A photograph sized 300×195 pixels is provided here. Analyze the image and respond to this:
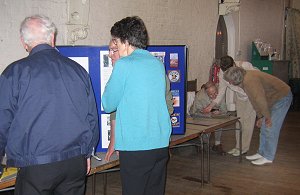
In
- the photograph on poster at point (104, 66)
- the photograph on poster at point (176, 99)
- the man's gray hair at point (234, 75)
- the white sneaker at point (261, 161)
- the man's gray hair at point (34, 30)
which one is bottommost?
the white sneaker at point (261, 161)

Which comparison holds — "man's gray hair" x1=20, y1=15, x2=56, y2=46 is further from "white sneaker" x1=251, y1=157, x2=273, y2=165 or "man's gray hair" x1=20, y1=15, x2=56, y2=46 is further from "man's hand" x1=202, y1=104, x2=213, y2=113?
"white sneaker" x1=251, y1=157, x2=273, y2=165

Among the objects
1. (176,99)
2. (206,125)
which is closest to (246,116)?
(206,125)

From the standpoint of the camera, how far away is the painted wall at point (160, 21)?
132 inches

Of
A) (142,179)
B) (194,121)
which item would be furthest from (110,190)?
(142,179)

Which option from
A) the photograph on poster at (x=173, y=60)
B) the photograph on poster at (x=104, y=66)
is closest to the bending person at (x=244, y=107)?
the photograph on poster at (x=173, y=60)

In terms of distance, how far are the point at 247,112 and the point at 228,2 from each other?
8.88 feet

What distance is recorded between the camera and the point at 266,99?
4414 millimetres

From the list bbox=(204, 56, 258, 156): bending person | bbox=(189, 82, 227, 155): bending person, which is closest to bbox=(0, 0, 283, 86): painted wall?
bbox=(189, 82, 227, 155): bending person

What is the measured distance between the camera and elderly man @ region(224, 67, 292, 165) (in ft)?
14.0

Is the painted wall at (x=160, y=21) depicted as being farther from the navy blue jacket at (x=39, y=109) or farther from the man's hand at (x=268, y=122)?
the man's hand at (x=268, y=122)

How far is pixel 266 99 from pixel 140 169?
2.84 metres

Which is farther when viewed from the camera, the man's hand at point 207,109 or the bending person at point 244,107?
the bending person at point 244,107

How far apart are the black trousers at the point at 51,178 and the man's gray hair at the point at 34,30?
0.62 m

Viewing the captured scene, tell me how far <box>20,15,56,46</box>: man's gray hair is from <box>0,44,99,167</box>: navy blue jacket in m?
0.05
